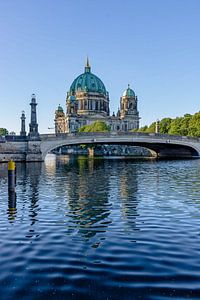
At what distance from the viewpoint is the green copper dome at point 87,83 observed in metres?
162

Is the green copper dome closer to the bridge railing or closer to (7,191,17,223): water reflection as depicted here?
the bridge railing

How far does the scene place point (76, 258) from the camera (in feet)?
27.4

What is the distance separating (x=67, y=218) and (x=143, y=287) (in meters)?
6.42

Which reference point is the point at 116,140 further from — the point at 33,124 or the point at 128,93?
the point at 128,93

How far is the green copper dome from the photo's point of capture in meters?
162

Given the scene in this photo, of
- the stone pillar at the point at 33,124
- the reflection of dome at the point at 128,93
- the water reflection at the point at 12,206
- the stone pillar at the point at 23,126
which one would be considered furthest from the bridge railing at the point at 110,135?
the reflection of dome at the point at 128,93

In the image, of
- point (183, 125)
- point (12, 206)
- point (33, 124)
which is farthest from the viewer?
point (183, 125)

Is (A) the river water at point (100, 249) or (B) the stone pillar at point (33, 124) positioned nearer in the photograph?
(A) the river water at point (100, 249)

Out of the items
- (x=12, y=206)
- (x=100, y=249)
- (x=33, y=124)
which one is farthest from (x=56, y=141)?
(x=100, y=249)

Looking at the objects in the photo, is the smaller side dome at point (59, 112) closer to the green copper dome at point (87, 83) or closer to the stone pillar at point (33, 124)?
the green copper dome at point (87, 83)

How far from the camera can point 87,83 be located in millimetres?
162375

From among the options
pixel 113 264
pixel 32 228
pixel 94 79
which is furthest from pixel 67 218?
pixel 94 79

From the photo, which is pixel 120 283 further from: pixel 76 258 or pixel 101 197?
pixel 101 197

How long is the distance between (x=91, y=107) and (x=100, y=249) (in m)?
157
